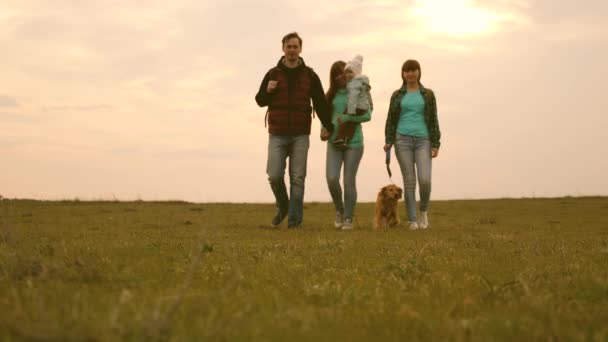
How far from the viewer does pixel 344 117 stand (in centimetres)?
1341

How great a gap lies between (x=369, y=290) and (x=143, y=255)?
3525 mm

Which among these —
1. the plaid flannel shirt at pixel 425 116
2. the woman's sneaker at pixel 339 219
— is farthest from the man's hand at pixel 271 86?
the woman's sneaker at pixel 339 219

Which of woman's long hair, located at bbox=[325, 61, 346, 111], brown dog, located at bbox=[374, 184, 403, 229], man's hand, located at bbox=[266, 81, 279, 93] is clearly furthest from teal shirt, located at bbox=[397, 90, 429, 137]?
man's hand, located at bbox=[266, 81, 279, 93]

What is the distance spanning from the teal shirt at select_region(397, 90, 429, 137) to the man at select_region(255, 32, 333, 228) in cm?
143

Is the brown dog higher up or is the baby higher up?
the baby

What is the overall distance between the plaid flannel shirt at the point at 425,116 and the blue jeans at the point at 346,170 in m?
0.68

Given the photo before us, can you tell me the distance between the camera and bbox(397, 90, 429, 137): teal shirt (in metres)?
13.4

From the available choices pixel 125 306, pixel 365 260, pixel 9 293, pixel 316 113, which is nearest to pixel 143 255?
pixel 365 260

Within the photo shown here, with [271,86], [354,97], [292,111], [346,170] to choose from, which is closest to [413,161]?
[346,170]

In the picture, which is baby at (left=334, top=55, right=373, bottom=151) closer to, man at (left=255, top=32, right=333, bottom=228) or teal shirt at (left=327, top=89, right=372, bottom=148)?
teal shirt at (left=327, top=89, right=372, bottom=148)

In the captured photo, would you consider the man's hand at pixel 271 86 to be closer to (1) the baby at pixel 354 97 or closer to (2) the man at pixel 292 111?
(2) the man at pixel 292 111

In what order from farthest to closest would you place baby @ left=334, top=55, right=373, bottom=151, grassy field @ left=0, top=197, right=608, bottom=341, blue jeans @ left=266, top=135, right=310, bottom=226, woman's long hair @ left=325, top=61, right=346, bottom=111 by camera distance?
woman's long hair @ left=325, top=61, right=346, bottom=111 < blue jeans @ left=266, top=135, right=310, bottom=226 < baby @ left=334, top=55, right=373, bottom=151 < grassy field @ left=0, top=197, right=608, bottom=341

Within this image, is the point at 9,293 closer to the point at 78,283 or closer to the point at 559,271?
the point at 78,283

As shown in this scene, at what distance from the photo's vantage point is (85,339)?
2787mm
